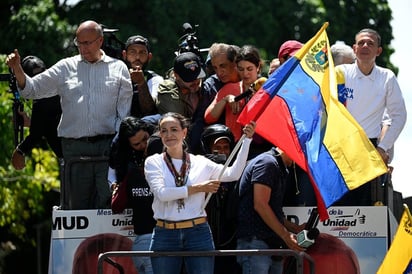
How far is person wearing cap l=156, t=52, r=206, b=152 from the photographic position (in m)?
14.5

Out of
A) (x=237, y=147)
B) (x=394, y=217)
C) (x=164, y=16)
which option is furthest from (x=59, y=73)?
(x=164, y=16)

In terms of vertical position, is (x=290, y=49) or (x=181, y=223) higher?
(x=290, y=49)

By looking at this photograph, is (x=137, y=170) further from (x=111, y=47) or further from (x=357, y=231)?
(x=111, y=47)

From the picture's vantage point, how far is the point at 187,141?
46.8 feet

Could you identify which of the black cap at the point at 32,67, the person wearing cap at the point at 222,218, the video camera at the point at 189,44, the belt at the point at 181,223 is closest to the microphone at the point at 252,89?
the person wearing cap at the point at 222,218

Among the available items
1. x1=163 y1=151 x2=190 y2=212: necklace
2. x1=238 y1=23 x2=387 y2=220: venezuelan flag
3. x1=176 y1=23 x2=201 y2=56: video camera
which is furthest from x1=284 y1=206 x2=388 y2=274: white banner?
x1=176 y1=23 x2=201 y2=56: video camera

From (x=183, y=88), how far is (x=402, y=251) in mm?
3026

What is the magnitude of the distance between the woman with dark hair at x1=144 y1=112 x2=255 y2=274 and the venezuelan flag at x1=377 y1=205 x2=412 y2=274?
1385 mm

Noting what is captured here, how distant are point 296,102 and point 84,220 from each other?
2201 mm

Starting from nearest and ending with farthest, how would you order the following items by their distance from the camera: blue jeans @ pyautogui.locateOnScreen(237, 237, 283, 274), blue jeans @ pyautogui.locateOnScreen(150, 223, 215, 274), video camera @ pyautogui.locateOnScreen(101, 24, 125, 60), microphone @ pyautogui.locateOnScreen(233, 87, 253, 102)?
1. blue jeans @ pyautogui.locateOnScreen(150, 223, 215, 274)
2. blue jeans @ pyautogui.locateOnScreen(237, 237, 283, 274)
3. microphone @ pyautogui.locateOnScreen(233, 87, 253, 102)
4. video camera @ pyautogui.locateOnScreen(101, 24, 125, 60)

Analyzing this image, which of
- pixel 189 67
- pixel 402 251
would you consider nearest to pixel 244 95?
pixel 189 67

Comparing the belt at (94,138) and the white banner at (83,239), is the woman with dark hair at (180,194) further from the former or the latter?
the belt at (94,138)

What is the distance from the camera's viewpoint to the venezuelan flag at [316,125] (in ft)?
42.4

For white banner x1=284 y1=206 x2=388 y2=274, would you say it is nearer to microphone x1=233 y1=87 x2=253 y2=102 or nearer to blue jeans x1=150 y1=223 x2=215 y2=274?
blue jeans x1=150 y1=223 x2=215 y2=274
